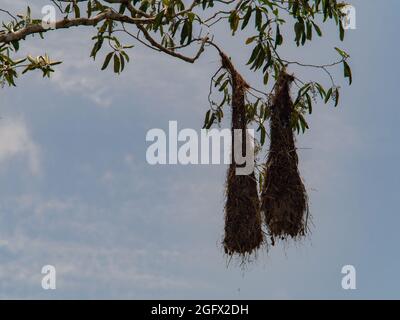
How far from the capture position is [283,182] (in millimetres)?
4965

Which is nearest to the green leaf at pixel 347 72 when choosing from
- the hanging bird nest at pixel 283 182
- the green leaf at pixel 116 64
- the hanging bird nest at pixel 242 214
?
the hanging bird nest at pixel 283 182

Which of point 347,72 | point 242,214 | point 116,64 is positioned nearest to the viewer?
point 242,214

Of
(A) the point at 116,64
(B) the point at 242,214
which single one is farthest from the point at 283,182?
(A) the point at 116,64

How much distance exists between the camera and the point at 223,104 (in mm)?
5938


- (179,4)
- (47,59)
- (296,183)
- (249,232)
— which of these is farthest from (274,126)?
(47,59)

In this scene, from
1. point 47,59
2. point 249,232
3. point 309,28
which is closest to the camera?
point 249,232

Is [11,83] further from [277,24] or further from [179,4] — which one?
[277,24]

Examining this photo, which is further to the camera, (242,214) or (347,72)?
(347,72)

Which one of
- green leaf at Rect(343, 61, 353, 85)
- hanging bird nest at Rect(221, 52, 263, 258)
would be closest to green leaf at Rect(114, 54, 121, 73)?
hanging bird nest at Rect(221, 52, 263, 258)

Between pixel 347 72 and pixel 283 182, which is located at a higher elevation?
pixel 347 72

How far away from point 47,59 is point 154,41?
84cm

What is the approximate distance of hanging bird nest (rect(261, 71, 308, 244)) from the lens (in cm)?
Result: 489

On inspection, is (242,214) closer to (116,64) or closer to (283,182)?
(283,182)

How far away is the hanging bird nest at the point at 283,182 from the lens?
4887mm
